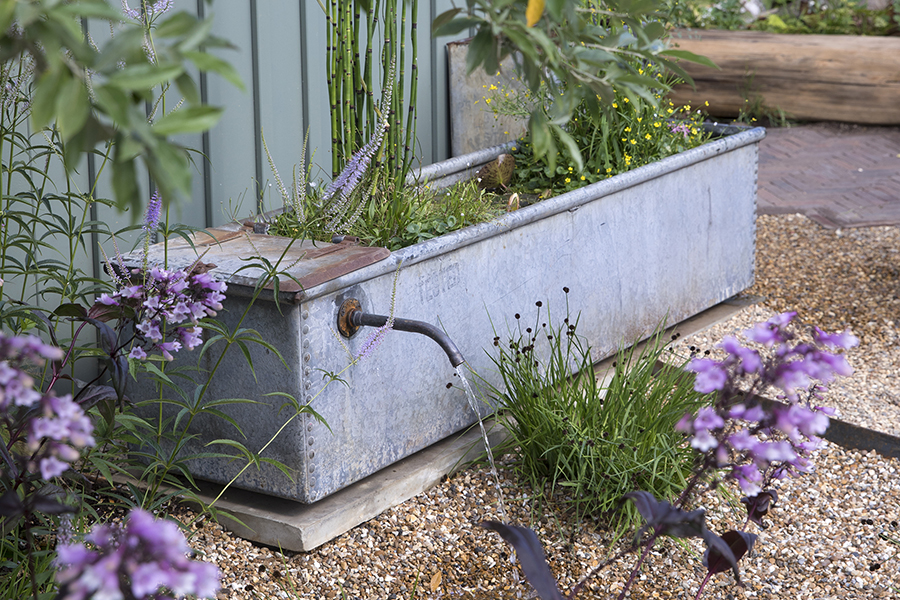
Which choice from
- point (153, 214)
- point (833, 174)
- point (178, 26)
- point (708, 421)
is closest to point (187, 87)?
point (178, 26)

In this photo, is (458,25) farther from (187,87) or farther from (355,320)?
(355,320)

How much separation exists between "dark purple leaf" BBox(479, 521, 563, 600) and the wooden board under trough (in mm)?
5728

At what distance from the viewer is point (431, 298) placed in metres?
2.64

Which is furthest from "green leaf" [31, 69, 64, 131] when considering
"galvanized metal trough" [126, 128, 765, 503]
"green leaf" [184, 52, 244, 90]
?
"galvanized metal trough" [126, 128, 765, 503]

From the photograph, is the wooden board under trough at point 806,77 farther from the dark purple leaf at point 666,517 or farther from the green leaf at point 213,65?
the green leaf at point 213,65

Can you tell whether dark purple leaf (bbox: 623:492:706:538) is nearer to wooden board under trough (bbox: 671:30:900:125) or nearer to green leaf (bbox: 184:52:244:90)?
green leaf (bbox: 184:52:244:90)

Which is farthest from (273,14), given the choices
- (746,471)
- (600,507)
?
(746,471)

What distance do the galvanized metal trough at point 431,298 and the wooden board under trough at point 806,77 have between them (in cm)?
360

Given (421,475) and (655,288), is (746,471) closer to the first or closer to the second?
(421,475)

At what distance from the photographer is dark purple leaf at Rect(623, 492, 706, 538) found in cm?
141

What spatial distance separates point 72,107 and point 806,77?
6.95 metres

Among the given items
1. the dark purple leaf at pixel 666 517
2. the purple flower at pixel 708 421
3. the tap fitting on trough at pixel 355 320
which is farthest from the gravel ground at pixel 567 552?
the purple flower at pixel 708 421

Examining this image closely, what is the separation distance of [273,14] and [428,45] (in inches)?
34.4

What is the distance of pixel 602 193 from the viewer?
10.3 ft
